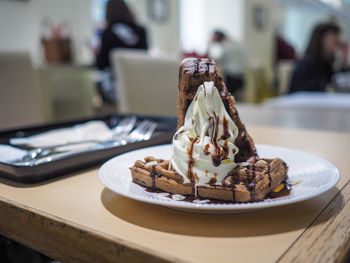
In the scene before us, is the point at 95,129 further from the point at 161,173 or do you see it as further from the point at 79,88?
the point at 79,88

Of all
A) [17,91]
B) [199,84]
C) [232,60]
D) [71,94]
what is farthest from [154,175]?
[232,60]

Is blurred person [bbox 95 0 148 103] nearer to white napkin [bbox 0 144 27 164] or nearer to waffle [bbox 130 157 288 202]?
white napkin [bbox 0 144 27 164]

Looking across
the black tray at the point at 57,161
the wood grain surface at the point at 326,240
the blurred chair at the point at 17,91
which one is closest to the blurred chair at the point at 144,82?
the blurred chair at the point at 17,91

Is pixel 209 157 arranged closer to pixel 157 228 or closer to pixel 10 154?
pixel 157 228

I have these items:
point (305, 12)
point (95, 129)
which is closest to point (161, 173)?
point (95, 129)

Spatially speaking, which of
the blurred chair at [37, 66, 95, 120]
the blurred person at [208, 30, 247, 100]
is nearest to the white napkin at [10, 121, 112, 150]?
the blurred chair at [37, 66, 95, 120]

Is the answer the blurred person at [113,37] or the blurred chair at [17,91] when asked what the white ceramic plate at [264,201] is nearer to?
the blurred chair at [17,91]
